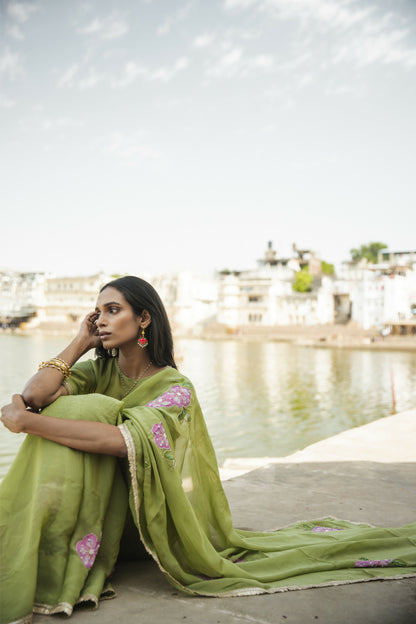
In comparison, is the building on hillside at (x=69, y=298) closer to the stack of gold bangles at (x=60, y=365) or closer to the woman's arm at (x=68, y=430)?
the stack of gold bangles at (x=60, y=365)

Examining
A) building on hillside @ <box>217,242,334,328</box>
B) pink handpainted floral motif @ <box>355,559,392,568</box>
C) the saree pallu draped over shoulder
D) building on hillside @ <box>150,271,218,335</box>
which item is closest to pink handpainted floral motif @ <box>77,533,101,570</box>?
the saree pallu draped over shoulder

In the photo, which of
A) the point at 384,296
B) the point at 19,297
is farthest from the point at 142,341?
the point at 19,297

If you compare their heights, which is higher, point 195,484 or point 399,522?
point 195,484

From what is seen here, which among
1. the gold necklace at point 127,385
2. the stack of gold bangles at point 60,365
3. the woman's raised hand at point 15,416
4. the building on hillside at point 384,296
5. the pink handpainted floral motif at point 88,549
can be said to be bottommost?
the pink handpainted floral motif at point 88,549

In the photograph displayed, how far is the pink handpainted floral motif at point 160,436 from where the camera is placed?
1.95m

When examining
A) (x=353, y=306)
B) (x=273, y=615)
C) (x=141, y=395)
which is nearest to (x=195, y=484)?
(x=141, y=395)

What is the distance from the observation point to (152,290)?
2285 millimetres

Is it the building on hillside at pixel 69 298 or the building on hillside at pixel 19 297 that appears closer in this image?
the building on hillside at pixel 69 298

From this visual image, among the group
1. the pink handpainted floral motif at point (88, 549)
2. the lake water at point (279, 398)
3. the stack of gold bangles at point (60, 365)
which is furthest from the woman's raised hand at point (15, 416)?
the lake water at point (279, 398)

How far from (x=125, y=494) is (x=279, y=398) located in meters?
12.1

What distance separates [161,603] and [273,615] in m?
0.36

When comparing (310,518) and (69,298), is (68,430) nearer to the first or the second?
(310,518)

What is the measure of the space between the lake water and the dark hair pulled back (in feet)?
15.4

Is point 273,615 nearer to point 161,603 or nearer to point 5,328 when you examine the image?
point 161,603
